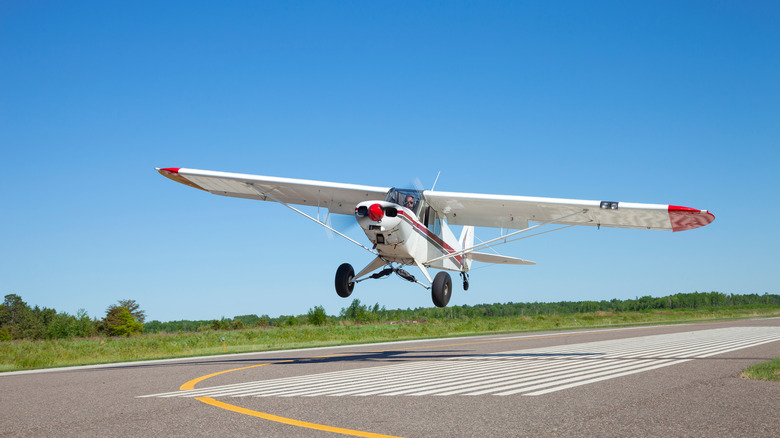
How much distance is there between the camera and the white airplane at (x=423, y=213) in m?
16.4

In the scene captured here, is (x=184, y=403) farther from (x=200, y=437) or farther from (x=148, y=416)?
(x=200, y=437)

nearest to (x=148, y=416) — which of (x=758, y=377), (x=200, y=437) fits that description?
(x=200, y=437)

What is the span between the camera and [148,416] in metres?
8.13

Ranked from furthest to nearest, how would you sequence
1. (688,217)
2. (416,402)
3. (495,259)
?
(495,259) → (688,217) → (416,402)

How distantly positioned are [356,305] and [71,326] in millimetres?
37092

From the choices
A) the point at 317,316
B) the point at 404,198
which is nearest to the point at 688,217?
the point at 404,198

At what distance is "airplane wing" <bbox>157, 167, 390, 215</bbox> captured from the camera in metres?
18.8

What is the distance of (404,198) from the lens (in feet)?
56.7

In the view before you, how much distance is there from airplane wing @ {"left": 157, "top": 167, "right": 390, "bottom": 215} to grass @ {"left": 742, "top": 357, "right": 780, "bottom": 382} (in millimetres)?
10722

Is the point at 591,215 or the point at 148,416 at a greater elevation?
the point at 591,215

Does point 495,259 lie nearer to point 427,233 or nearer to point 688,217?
point 427,233

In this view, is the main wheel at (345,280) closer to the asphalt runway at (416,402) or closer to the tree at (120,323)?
the asphalt runway at (416,402)

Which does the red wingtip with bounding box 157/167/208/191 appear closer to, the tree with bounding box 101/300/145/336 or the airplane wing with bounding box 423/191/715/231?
the airplane wing with bounding box 423/191/715/231

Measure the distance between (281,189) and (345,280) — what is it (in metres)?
4.50
